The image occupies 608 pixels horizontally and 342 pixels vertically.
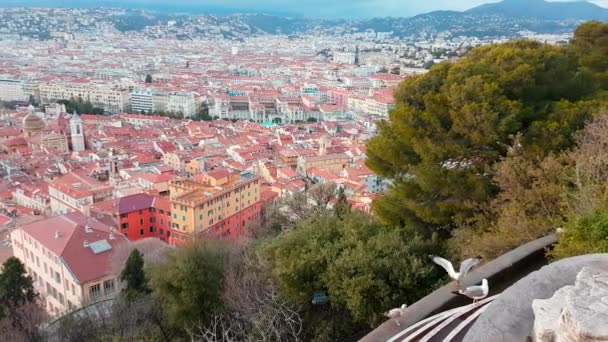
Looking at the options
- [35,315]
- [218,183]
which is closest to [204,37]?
[218,183]

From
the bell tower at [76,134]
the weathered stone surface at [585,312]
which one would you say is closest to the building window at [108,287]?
the weathered stone surface at [585,312]

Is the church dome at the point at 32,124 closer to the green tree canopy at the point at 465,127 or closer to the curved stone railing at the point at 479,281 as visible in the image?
the green tree canopy at the point at 465,127

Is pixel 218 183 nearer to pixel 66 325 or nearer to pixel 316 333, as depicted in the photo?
pixel 66 325

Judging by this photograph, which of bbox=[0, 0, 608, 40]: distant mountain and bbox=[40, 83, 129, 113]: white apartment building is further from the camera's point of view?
bbox=[0, 0, 608, 40]: distant mountain

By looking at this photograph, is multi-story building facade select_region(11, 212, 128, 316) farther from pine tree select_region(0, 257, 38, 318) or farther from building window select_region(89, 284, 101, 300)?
Answer: pine tree select_region(0, 257, 38, 318)

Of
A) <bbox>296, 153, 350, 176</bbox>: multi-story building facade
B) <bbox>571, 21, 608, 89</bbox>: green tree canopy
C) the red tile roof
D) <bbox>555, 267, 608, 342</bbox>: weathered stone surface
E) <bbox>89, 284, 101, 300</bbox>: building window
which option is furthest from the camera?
<bbox>296, 153, 350, 176</bbox>: multi-story building facade

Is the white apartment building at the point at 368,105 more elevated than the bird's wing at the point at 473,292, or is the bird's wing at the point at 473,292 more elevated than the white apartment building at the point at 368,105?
the bird's wing at the point at 473,292

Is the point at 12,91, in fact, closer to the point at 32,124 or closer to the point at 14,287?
the point at 32,124

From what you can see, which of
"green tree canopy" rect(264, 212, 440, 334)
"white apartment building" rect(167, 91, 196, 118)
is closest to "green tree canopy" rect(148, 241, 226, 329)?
"green tree canopy" rect(264, 212, 440, 334)

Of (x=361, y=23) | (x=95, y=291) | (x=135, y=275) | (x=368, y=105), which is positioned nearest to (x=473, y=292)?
(x=135, y=275)
